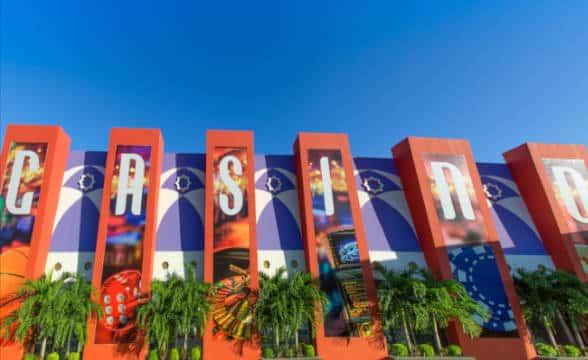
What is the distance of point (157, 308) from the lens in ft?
67.8

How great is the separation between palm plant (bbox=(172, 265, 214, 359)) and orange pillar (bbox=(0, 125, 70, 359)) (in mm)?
8755

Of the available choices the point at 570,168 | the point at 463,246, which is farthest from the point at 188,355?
the point at 570,168

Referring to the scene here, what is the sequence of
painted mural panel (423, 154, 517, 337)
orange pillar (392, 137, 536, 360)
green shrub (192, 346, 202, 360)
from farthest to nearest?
painted mural panel (423, 154, 517, 337), orange pillar (392, 137, 536, 360), green shrub (192, 346, 202, 360)

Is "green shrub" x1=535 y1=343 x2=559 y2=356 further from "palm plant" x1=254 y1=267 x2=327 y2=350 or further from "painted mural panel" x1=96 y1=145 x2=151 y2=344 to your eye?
"painted mural panel" x1=96 y1=145 x2=151 y2=344

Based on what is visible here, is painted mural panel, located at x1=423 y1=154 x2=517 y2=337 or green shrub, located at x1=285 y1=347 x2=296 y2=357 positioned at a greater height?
painted mural panel, located at x1=423 y1=154 x2=517 y2=337

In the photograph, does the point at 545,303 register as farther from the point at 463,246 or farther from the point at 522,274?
the point at 463,246

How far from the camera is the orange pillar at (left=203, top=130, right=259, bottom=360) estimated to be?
71.2ft

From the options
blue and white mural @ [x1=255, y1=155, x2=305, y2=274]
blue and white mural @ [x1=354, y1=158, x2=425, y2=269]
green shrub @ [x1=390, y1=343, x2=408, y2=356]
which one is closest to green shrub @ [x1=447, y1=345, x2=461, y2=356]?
green shrub @ [x1=390, y1=343, x2=408, y2=356]

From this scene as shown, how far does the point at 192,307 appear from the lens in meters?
20.6

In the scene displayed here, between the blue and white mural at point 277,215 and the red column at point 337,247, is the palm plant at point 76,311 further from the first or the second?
the red column at point 337,247

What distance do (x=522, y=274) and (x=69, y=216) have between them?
30829 millimetres

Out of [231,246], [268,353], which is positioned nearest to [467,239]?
[268,353]

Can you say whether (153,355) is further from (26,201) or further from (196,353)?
(26,201)

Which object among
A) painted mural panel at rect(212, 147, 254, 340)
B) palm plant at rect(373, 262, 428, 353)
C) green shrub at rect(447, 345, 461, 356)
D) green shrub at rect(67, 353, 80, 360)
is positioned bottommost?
green shrub at rect(447, 345, 461, 356)
